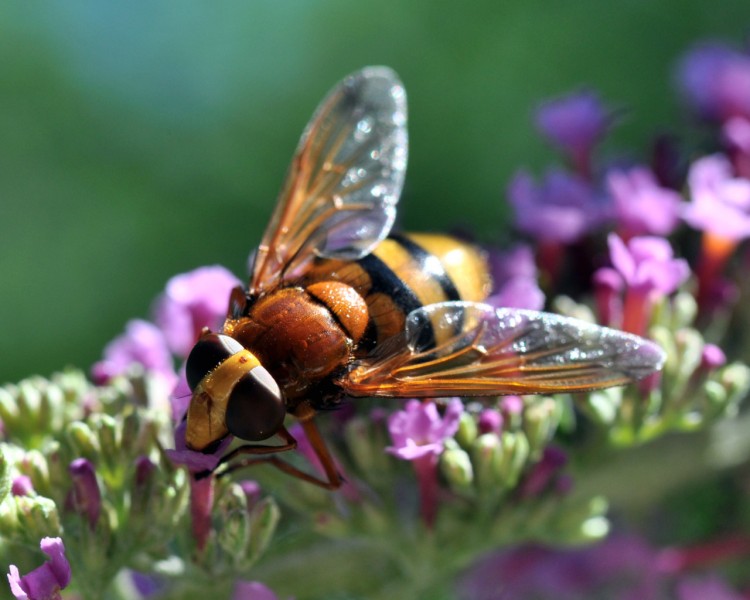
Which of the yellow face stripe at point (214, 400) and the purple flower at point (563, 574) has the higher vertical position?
the yellow face stripe at point (214, 400)

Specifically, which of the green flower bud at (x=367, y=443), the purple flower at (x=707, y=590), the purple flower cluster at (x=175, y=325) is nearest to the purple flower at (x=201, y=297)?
the purple flower cluster at (x=175, y=325)

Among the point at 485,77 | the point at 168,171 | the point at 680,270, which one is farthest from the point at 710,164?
the point at 168,171

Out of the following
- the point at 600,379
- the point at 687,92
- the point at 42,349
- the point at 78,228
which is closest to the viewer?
the point at 600,379

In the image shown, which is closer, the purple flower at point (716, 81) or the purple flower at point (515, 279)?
the purple flower at point (515, 279)

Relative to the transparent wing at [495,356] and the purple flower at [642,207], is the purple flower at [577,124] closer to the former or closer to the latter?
the purple flower at [642,207]

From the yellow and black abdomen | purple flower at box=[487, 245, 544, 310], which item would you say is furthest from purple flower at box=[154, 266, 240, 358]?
purple flower at box=[487, 245, 544, 310]

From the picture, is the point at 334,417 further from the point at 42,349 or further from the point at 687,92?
the point at 42,349

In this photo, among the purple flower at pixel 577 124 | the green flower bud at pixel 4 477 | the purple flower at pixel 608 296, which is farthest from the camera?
the purple flower at pixel 577 124
